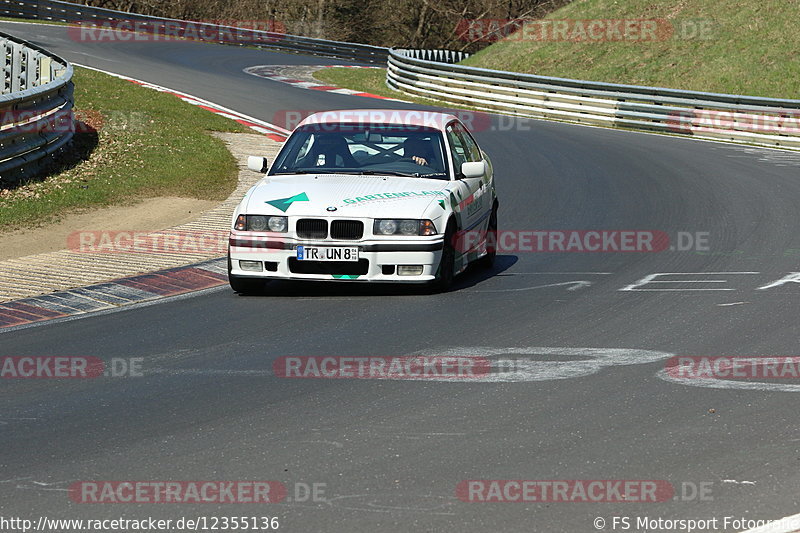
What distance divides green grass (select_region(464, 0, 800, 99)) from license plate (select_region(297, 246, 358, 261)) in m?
25.6

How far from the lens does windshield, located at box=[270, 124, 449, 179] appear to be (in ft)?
36.5

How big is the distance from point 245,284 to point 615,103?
19.6m

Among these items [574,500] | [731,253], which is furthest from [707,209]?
[574,500]

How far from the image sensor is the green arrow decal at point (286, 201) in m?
10.3

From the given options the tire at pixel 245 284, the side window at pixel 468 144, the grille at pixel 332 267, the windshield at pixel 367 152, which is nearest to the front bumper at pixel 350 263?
the grille at pixel 332 267

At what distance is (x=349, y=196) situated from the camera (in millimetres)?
10336

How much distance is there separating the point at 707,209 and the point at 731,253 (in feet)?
11.0

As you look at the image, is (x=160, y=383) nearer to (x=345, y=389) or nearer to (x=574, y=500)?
(x=345, y=389)

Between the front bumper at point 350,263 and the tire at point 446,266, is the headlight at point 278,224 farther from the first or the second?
the tire at point 446,266

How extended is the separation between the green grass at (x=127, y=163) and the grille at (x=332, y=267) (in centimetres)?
506

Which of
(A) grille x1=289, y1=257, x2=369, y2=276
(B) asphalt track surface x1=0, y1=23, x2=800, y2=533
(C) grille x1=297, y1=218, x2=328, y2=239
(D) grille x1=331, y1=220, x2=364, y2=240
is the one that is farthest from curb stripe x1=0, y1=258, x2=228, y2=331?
(D) grille x1=331, y1=220, x2=364, y2=240

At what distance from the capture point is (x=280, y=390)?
7.24 meters

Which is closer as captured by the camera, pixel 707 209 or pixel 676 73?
pixel 707 209

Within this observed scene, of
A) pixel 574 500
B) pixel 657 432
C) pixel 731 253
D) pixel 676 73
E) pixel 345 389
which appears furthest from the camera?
pixel 676 73
